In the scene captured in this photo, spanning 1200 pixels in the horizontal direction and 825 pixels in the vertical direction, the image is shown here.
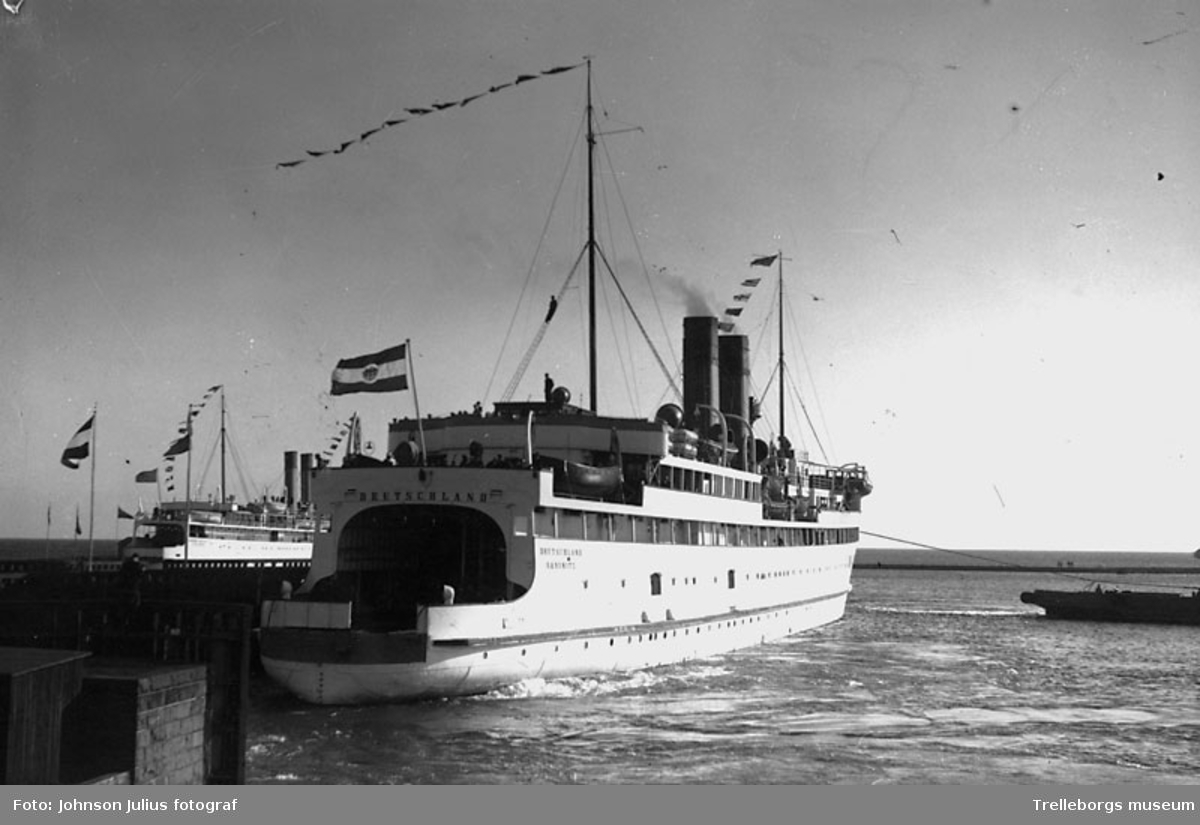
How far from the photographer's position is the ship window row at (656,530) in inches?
1175

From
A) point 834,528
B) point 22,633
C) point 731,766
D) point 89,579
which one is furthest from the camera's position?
point 834,528

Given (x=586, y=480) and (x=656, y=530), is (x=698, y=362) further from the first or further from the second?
(x=586, y=480)

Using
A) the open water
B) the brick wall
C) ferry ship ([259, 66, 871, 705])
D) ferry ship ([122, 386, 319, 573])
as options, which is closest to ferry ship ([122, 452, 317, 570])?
ferry ship ([122, 386, 319, 573])

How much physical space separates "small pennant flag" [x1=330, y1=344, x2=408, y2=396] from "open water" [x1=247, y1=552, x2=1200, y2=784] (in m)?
7.32

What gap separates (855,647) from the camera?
47281mm

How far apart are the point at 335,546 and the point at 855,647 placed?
25.5 meters

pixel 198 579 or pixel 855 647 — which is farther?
pixel 855 647

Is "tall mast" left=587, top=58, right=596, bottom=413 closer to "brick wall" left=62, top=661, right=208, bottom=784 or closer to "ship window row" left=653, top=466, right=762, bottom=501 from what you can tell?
"ship window row" left=653, top=466, right=762, bottom=501

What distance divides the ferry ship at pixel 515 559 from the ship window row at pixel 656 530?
74 mm

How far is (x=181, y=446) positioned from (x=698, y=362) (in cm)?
2626

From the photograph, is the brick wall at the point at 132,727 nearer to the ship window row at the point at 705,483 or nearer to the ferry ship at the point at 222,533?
the ship window row at the point at 705,483

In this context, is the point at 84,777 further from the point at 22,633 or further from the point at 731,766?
Result: the point at 731,766

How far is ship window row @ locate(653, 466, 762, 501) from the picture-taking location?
122ft

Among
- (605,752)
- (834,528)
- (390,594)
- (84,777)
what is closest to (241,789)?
(84,777)
